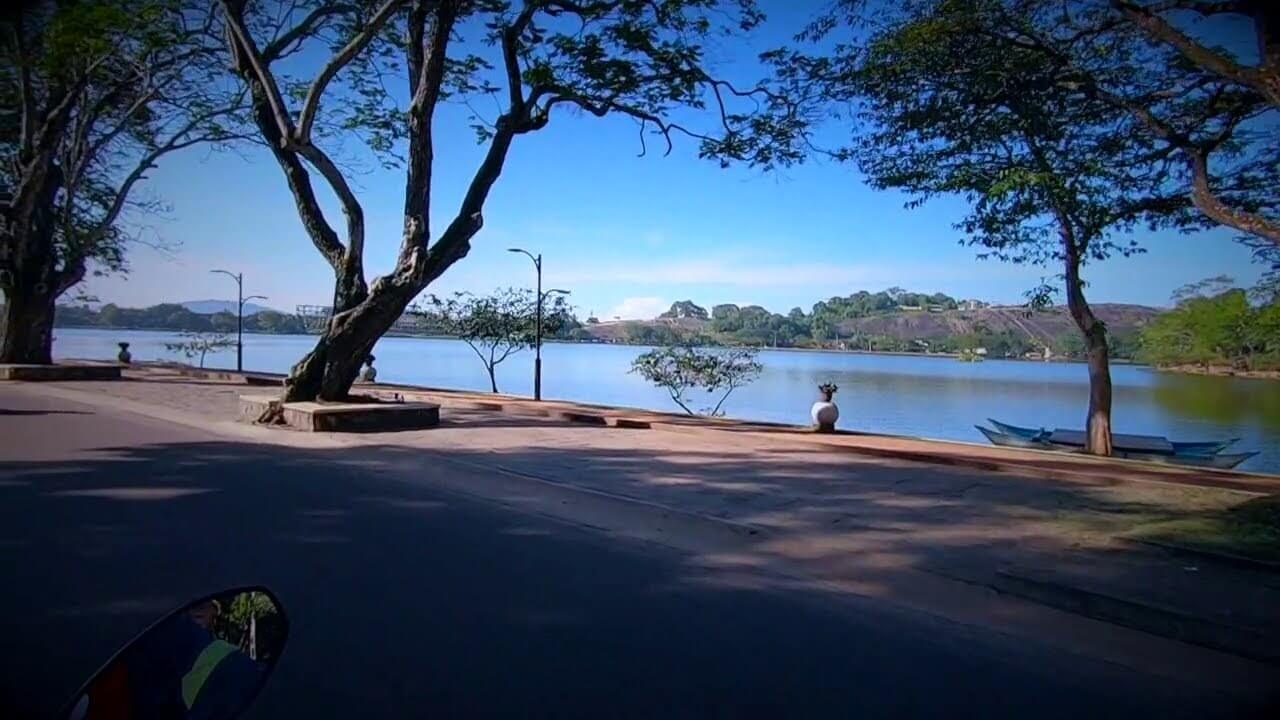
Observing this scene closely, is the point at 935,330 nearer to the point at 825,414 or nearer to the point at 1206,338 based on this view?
the point at 1206,338

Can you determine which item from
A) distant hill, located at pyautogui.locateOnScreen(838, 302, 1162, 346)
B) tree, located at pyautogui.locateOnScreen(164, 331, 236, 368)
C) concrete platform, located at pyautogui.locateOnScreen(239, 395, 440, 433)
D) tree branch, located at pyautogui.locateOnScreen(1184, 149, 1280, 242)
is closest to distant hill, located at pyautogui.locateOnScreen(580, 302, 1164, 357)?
distant hill, located at pyautogui.locateOnScreen(838, 302, 1162, 346)

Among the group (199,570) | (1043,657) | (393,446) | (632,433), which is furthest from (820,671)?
(632,433)

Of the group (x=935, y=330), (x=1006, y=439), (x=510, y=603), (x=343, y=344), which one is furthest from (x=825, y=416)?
(x=935, y=330)

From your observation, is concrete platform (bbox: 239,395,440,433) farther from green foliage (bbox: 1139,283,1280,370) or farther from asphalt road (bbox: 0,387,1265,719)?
green foliage (bbox: 1139,283,1280,370)

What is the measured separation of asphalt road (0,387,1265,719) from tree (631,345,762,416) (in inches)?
721

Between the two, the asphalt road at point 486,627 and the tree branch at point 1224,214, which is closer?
the asphalt road at point 486,627

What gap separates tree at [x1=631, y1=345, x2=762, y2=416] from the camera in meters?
24.7

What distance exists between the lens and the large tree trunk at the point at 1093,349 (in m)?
14.8

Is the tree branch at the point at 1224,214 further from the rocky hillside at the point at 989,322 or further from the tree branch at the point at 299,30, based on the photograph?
the tree branch at the point at 299,30

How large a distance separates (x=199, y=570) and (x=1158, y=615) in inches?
236

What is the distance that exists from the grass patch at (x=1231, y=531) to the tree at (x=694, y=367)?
18135 mm

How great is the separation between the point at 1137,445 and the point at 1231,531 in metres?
13.8

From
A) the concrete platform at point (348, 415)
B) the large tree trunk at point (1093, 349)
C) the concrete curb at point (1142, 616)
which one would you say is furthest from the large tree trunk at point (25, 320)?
the large tree trunk at point (1093, 349)

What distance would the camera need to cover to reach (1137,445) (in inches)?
692
